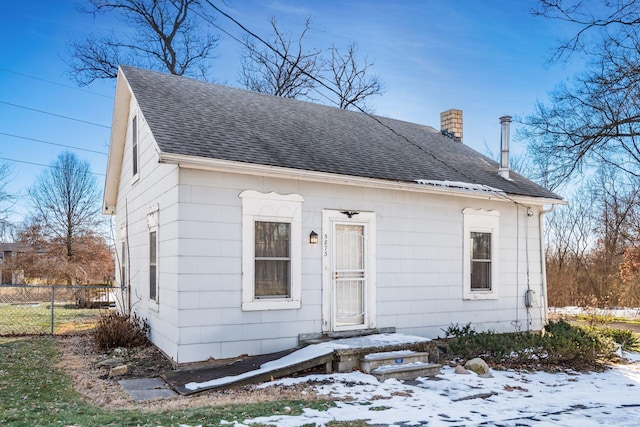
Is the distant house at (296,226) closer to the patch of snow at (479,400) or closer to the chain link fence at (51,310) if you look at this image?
the patch of snow at (479,400)

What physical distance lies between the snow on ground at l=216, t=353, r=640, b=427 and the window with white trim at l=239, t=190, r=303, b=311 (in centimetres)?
152

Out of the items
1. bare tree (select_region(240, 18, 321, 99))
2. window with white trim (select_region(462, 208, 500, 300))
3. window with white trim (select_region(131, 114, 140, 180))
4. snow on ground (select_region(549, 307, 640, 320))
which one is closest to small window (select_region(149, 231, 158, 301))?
window with white trim (select_region(131, 114, 140, 180))

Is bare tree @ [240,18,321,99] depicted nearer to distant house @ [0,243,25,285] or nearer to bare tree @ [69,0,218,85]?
bare tree @ [69,0,218,85]

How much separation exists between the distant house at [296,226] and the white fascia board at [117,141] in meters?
0.05

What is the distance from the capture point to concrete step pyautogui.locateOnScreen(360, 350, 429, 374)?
24.7 ft

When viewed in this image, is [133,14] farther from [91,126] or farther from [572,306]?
[572,306]

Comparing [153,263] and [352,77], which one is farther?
[352,77]

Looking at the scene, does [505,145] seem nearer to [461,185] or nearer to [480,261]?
[461,185]

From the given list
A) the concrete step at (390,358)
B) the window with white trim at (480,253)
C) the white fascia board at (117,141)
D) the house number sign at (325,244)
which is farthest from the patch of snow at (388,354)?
the white fascia board at (117,141)

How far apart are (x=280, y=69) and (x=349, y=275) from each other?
16.2 meters

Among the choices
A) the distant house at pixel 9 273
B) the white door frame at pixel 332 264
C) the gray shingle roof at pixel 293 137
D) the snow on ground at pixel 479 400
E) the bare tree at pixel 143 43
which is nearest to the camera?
the snow on ground at pixel 479 400

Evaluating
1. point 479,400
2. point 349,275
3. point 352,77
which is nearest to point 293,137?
point 349,275

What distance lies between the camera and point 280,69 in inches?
912

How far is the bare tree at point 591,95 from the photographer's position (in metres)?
8.81
